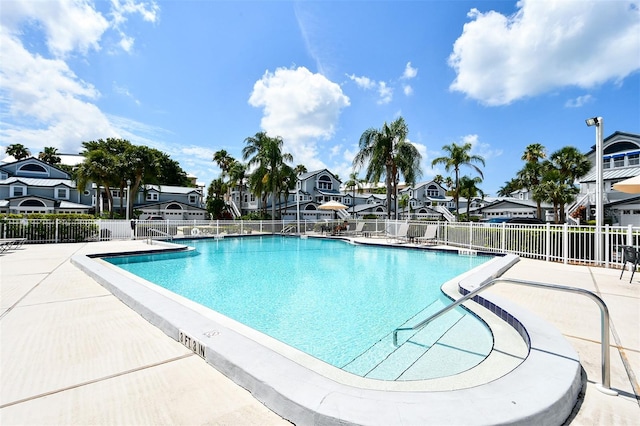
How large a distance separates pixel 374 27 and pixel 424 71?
179 inches

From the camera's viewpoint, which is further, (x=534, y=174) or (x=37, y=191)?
(x=37, y=191)

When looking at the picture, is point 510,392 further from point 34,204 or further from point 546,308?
point 34,204

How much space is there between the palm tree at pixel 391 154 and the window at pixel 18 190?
3983cm

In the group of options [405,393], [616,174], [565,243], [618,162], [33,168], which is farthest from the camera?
[33,168]

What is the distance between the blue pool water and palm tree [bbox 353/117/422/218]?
1156 centimetres

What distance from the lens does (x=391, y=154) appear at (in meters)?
23.9

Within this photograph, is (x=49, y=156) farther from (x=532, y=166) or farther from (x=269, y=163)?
(x=532, y=166)

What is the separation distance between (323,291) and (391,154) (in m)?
18.9

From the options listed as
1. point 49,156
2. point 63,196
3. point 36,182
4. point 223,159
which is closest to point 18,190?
point 36,182

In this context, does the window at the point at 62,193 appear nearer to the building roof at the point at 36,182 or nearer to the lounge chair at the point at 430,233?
the building roof at the point at 36,182

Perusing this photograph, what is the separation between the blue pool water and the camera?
4473mm

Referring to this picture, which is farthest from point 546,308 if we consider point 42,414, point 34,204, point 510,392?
point 34,204

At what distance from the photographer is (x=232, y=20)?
43.3 ft

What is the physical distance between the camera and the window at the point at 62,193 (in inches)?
1398
